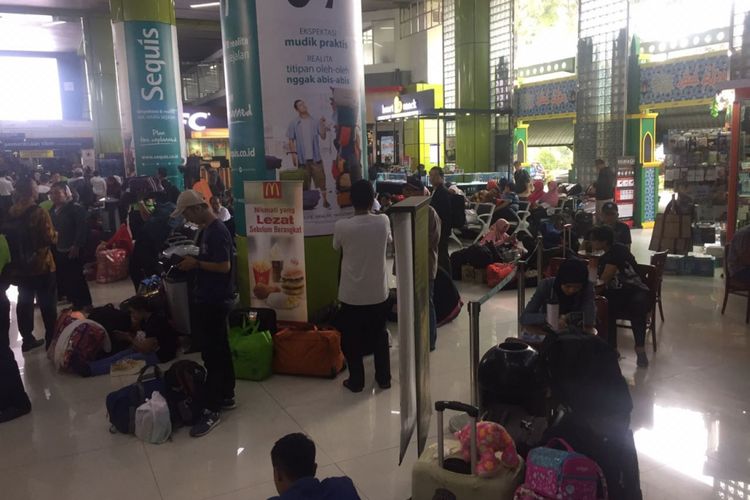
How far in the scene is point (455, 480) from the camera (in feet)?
9.17

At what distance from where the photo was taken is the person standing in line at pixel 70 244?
6621 millimetres

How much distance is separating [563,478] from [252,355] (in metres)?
2.95

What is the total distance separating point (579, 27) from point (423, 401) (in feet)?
42.4

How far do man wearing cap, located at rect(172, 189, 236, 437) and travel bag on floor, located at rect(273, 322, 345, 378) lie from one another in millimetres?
723

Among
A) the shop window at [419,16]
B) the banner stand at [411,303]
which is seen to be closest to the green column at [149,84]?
the banner stand at [411,303]

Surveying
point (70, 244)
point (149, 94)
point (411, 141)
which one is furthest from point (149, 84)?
point (411, 141)

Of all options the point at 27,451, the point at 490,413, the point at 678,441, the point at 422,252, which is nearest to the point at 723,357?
the point at 678,441

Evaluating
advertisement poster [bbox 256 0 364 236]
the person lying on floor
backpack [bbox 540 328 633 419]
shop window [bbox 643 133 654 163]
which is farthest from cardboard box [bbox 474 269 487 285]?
shop window [bbox 643 133 654 163]

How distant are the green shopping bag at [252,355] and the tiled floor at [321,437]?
107 mm

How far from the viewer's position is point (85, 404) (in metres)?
4.68

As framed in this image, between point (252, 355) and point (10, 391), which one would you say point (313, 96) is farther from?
point (10, 391)

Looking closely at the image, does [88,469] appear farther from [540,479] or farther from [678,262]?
[678,262]

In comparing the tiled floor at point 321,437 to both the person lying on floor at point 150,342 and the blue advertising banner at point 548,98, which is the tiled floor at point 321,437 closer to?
the person lying on floor at point 150,342

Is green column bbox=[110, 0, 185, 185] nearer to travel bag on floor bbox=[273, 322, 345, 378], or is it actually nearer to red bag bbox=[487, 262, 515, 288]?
red bag bbox=[487, 262, 515, 288]
